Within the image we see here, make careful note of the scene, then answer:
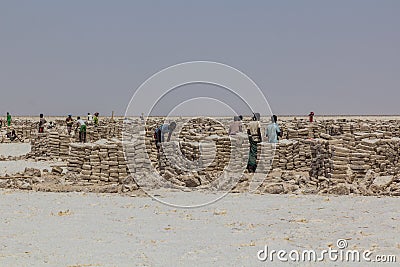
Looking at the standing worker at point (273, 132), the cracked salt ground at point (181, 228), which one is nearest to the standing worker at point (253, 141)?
the standing worker at point (273, 132)

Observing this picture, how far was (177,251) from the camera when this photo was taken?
6387 millimetres

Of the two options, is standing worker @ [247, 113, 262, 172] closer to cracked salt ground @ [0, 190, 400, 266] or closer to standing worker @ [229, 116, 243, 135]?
standing worker @ [229, 116, 243, 135]

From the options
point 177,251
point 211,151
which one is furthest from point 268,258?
point 211,151

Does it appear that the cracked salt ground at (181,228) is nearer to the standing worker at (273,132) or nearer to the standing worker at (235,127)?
the standing worker at (273,132)

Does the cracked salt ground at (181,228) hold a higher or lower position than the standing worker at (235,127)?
lower

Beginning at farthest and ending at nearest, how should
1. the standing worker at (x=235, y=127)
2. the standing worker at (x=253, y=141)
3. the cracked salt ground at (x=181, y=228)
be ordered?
the standing worker at (x=235, y=127) < the standing worker at (x=253, y=141) < the cracked salt ground at (x=181, y=228)

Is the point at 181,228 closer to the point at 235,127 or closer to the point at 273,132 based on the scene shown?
the point at 273,132

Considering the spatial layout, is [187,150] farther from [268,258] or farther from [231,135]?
[268,258]

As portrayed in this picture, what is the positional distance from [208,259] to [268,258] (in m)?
0.64

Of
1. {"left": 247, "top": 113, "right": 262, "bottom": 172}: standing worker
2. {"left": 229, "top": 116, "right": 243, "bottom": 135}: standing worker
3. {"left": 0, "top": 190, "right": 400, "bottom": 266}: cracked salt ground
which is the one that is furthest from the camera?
{"left": 229, "top": 116, "right": 243, "bottom": 135}: standing worker

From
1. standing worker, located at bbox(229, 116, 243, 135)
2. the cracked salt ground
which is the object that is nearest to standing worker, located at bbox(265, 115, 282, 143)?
standing worker, located at bbox(229, 116, 243, 135)

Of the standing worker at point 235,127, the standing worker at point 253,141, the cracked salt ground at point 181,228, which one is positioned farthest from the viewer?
the standing worker at point 235,127

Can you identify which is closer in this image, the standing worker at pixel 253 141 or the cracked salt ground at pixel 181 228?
the cracked salt ground at pixel 181 228

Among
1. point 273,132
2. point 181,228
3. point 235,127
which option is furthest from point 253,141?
point 181,228
